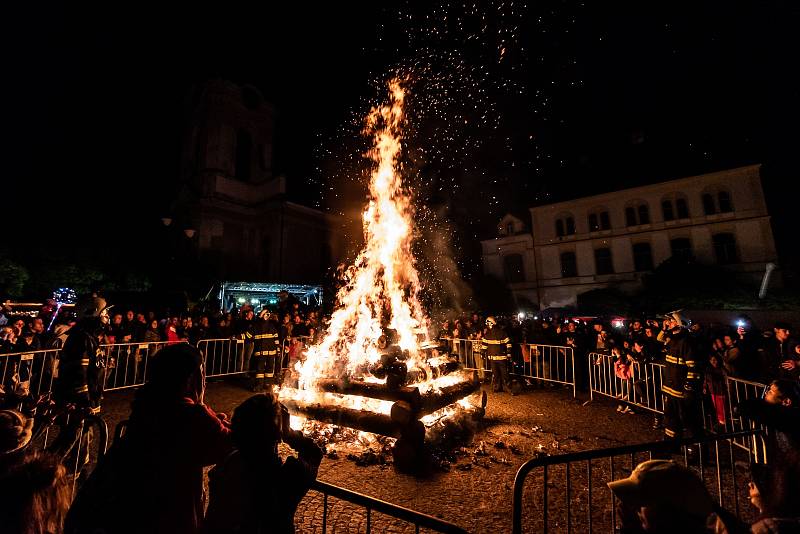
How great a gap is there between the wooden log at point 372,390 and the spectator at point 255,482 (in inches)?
150

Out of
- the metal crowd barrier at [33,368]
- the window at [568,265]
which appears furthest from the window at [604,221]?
the metal crowd barrier at [33,368]

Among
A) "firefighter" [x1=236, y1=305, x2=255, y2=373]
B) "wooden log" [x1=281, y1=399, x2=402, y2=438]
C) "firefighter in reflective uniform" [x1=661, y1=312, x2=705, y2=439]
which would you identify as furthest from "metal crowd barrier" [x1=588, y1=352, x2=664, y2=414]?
"firefighter" [x1=236, y1=305, x2=255, y2=373]

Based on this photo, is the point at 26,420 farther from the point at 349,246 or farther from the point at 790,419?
the point at 349,246

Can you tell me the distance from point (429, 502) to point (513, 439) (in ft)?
9.16

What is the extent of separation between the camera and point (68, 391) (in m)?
5.81

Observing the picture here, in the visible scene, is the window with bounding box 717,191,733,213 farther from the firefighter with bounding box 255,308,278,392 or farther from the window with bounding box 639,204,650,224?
the firefighter with bounding box 255,308,278,392

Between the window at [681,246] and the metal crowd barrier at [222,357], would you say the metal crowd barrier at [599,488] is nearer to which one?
the metal crowd barrier at [222,357]

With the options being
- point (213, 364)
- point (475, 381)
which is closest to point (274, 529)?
point (475, 381)

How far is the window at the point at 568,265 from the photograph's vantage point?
116 ft

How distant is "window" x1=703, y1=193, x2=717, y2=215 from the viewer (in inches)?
1180

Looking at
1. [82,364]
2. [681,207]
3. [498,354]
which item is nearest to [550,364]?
[498,354]

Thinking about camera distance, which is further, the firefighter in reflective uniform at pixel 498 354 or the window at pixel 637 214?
the window at pixel 637 214

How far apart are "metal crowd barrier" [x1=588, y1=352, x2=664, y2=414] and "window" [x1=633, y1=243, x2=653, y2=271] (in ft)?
90.1

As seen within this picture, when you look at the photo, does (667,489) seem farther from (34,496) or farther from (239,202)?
(239,202)
